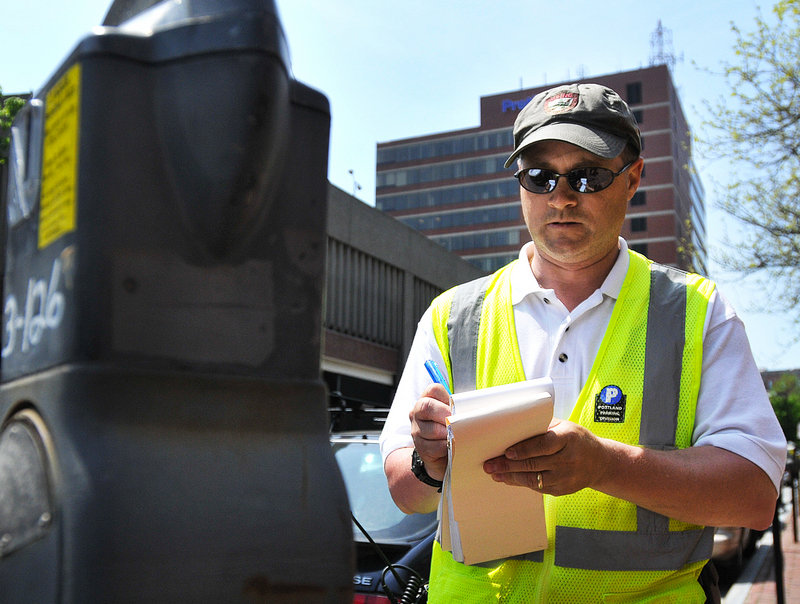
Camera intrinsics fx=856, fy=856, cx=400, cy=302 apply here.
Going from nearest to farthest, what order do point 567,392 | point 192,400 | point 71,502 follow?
point 71,502
point 192,400
point 567,392

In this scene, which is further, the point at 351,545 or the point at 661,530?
the point at 661,530

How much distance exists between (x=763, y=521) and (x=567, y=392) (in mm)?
489

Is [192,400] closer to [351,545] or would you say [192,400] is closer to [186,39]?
[351,545]

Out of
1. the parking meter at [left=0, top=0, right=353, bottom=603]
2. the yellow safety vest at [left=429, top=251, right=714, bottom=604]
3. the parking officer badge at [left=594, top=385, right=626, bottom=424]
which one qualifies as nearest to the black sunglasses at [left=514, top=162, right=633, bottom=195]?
the yellow safety vest at [left=429, top=251, right=714, bottom=604]

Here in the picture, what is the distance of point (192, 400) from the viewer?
3.63 ft

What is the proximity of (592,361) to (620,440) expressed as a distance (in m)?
0.21

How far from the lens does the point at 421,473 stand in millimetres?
1877

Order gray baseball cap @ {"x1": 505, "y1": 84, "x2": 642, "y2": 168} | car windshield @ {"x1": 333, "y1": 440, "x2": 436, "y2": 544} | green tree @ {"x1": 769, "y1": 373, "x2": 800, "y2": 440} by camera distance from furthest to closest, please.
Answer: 1. green tree @ {"x1": 769, "y1": 373, "x2": 800, "y2": 440}
2. car windshield @ {"x1": 333, "y1": 440, "x2": 436, "y2": 544}
3. gray baseball cap @ {"x1": 505, "y1": 84, "x2": 642, "y2": 168}

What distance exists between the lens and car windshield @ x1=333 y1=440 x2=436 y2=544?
3.92 meters

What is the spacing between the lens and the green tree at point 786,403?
41647 mm

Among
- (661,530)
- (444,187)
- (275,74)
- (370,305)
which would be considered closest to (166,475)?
(275,74)

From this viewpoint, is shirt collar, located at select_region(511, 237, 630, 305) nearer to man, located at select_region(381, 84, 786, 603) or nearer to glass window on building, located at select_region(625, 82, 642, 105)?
man, located at select_region(381, 84, 786, 603)

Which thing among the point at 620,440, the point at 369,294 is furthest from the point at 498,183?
the point at 620,440

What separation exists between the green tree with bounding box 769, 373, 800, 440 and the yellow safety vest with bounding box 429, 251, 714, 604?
1363 inches
